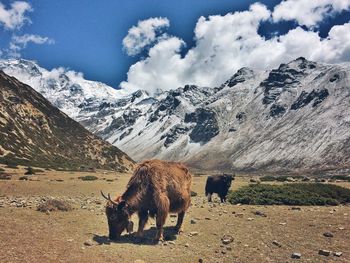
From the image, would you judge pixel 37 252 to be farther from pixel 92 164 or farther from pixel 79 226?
pixel 92 164

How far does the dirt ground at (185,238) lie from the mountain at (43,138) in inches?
2952

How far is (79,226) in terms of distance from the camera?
19.4 meters

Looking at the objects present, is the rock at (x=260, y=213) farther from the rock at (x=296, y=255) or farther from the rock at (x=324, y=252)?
the rock at (x=296, y=255)

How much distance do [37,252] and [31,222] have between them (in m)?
5.44

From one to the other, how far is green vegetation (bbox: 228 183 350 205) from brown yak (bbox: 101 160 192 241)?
1342 cm

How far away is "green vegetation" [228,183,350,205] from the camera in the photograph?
99.9 feet

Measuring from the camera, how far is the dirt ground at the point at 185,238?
1463 cm

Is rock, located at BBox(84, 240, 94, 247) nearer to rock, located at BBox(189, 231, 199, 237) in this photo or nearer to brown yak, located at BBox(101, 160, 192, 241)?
brown yak, located at BBox(101, 160, 192, 241)

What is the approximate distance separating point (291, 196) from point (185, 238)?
15.6 metres

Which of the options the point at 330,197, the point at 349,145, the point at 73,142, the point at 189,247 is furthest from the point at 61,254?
the point at 349,145

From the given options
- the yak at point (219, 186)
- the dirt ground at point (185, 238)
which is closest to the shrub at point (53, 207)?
the dirt ground at point (185, 238)

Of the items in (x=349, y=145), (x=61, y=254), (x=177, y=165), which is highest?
(x=349, y=145)

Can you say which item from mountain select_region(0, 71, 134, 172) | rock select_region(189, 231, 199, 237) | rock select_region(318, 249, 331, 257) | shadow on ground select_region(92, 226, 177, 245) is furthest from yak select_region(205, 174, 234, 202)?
mountain select_region(0, 71, 134, 172)

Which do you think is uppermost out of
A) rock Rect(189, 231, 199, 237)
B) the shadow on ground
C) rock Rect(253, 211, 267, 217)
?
rock Rect(253, 211, 267, 217)
